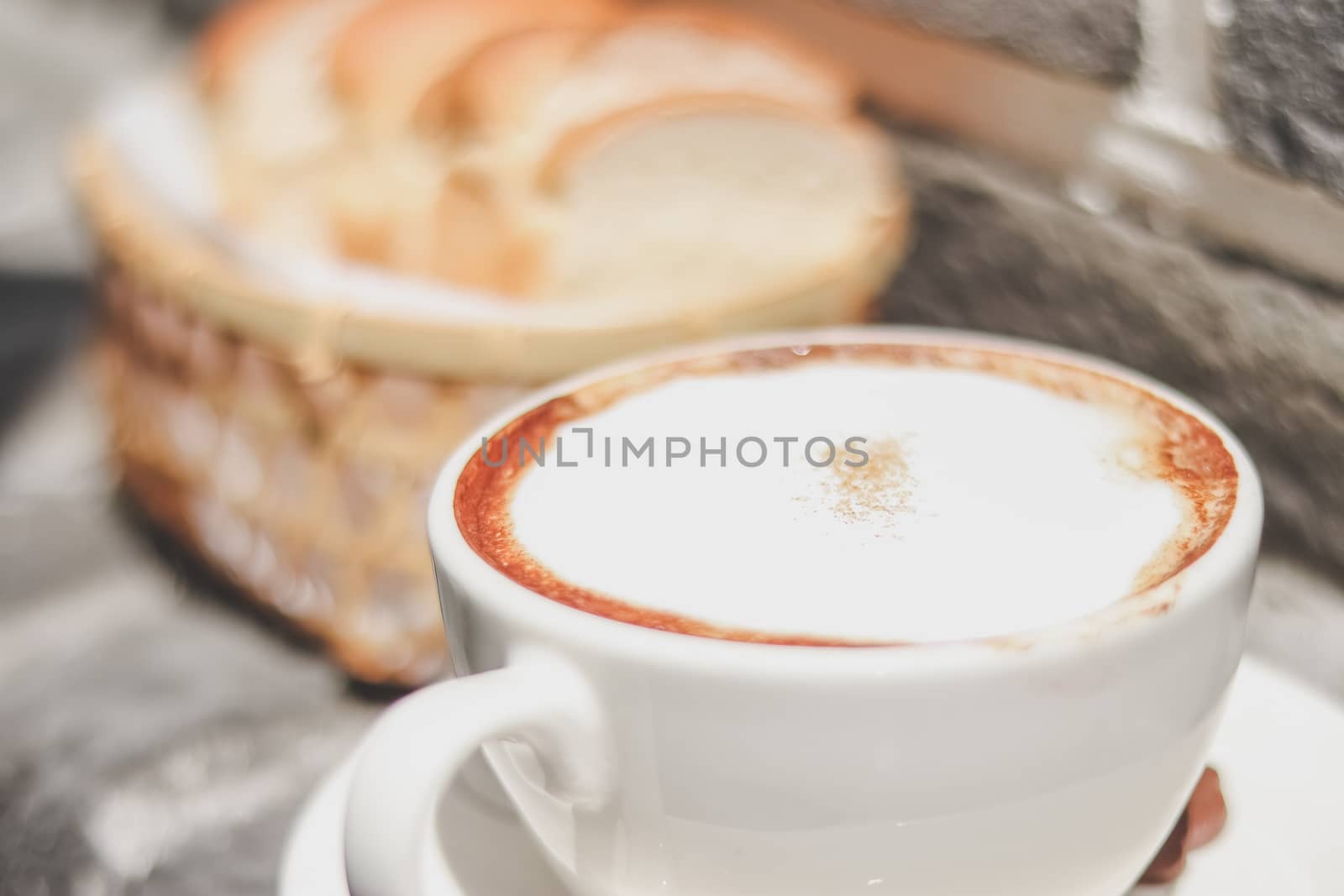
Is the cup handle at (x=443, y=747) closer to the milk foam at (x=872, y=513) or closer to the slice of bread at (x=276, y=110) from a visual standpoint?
the milk foam at (x=872, y=513)

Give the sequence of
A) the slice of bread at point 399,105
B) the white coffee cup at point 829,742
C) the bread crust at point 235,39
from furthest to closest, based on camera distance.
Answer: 1. the bread crust at point 235,39
2. the slice of bread at point 399,105
3. the white coffee cup at point 829,742

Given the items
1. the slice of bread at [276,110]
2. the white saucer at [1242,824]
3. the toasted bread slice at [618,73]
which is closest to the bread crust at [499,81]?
the toasted bread slice at [618,73]

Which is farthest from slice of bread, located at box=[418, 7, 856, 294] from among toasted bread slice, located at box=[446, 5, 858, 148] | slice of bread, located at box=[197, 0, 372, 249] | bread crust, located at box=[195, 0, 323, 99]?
bread crust, located at box=[195, 0, 323, 99]

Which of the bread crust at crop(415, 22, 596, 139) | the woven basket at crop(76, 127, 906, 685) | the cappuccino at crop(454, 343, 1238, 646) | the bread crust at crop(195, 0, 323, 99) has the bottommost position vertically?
the woven basket at crop(76, 127, 906, 685)

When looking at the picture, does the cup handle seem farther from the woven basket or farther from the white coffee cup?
the woven basket

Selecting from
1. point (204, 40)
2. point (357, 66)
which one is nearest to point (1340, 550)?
point (357, 66)

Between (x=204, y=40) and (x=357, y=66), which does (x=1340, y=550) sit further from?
(x=204, y=40)

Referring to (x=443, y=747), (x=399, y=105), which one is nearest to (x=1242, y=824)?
(x=443, y=747)
